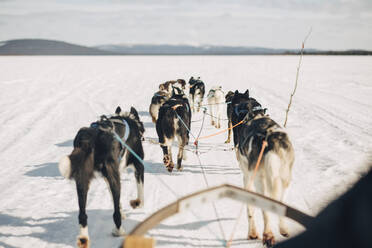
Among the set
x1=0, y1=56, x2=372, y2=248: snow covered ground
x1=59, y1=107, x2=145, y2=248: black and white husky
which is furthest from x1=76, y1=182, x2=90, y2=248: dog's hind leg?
x1=0, y1=56, x2=372, y2=248: snow covered ground

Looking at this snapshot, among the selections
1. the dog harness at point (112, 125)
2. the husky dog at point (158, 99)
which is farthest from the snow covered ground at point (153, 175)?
the dog harness at point (112, 125)

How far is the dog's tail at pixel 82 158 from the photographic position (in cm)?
266

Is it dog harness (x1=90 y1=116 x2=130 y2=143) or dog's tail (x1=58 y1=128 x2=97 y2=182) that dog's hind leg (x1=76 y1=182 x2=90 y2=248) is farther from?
dog harness (x1=90 y1=116 x2=130 y2=143)

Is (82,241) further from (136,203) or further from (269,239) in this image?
(269,239)

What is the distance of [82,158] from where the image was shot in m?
2.80

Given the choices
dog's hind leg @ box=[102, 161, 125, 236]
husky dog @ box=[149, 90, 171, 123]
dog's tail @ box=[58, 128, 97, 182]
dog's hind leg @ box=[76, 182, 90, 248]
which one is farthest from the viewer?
husky dog @ box=[149, 90, 171, 123]

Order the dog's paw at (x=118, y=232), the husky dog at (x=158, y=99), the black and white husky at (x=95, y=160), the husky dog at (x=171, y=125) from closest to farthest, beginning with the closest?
1. the black and white husky at (x=95, y=160)
2. the dog's paw at (x=118, y=232)
3. the husky dog at (x=171, y=125)
4. the husky dog at (x=158, y=99)

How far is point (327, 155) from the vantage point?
6023 millimetres

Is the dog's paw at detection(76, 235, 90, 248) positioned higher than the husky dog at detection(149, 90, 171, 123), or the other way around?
the husky dog at detection(149, 90, 171, 123)

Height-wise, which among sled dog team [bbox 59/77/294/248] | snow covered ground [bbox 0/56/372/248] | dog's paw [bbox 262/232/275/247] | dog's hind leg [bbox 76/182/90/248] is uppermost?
sled dog team [bbox 59/77/294/248]

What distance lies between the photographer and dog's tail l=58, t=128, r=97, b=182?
2662 mm

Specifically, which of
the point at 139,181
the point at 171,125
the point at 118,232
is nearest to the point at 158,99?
the point at 171,125

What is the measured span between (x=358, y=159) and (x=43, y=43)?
220 m

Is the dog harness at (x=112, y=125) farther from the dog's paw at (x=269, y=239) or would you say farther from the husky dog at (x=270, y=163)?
the dog's paw at (x=269, y=239)
